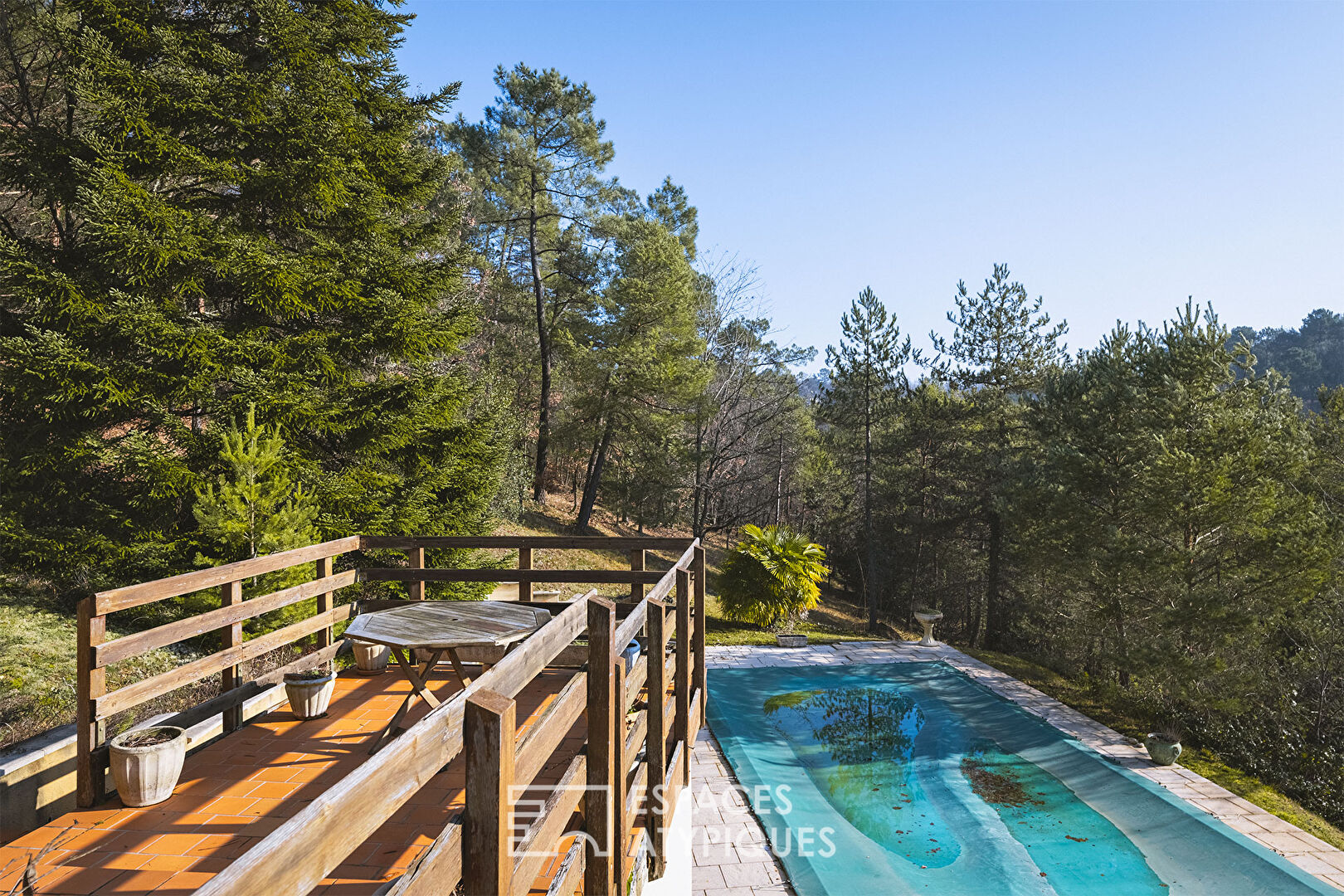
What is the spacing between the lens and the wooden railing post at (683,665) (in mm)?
4105

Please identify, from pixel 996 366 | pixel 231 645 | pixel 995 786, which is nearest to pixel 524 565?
pixel 231 645

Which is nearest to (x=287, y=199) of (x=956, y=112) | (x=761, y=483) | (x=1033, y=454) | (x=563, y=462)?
(x=956, y=112)

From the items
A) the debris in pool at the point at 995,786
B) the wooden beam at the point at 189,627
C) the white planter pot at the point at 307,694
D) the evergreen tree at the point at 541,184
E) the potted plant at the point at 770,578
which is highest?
the evergreen tree at the point at 541,184

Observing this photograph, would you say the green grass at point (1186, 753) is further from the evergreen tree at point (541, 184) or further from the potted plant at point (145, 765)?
the evergreen tree at point (541, 184)

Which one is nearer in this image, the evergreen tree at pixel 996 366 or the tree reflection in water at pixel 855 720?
the tree reflection in water at pixel 855 720

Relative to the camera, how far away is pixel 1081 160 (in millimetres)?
12898

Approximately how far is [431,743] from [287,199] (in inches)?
329

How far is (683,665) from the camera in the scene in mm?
4211

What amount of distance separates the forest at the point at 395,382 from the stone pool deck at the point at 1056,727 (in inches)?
60.5

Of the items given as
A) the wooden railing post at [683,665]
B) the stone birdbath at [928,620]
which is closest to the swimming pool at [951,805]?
the wooden railing post at [683,665]

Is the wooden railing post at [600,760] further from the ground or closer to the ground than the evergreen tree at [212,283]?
closer to the ground

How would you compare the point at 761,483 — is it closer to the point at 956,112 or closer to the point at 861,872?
the point at 956,112

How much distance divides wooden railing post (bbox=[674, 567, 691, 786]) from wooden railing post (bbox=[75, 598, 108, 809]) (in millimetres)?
2717

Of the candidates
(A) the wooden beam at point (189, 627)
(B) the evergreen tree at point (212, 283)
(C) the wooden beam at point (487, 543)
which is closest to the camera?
(A) the wooden beam at point (189, 627)
